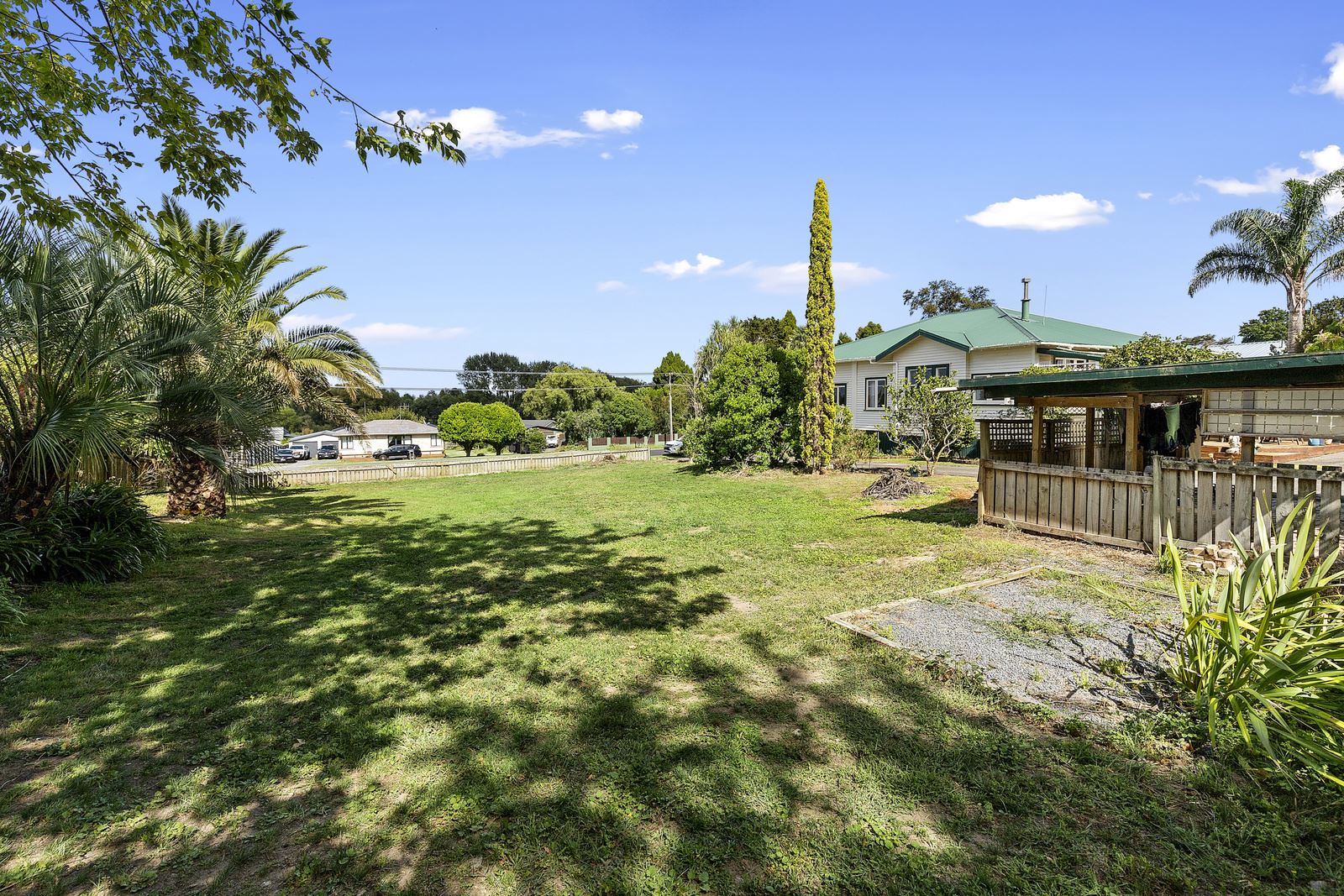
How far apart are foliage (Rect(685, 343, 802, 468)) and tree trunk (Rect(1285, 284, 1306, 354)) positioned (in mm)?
20557

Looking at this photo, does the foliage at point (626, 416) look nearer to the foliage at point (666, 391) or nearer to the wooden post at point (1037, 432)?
the foliage at point (666, 391)

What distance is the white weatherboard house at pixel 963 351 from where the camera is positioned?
76.9 feet

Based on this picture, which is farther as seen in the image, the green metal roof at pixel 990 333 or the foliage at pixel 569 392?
the foliage at pixel 569 392

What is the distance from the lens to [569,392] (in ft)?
225

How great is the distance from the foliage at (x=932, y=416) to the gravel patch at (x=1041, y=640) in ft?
42.3

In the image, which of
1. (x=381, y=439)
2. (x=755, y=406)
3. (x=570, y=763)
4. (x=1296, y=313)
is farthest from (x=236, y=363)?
(x=381, y=439)

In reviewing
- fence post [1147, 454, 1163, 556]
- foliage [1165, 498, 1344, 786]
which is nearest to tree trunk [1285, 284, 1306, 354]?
fence post [1147, 454, 1163, 556]

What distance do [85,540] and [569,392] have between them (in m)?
61.6

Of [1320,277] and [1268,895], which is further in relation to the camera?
→ [1320,277]

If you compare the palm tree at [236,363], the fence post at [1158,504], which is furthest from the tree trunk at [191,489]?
the fence post at [1158,504]

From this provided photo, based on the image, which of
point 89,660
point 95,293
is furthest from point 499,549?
point 95,293

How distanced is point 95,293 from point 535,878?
28.0ft

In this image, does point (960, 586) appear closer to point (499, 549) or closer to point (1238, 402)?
point (1238, 402)

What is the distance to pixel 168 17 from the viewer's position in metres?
5.38
